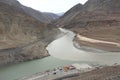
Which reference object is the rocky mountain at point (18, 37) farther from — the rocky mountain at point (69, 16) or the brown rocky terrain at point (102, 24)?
the rocky mountain at point (69, 16)

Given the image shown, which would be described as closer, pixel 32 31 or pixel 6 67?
pixel 6 67

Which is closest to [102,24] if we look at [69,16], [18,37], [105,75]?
[18,37]

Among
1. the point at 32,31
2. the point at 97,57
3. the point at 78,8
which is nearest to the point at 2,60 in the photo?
the point at 97,57

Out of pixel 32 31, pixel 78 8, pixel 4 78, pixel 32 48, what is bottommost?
pixel 4 78

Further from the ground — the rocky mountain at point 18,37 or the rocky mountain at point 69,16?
the rocky mountain at point 69,16

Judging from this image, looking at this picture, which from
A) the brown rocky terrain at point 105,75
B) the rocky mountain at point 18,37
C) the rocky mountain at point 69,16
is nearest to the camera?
the brown rocky terrain at point 105,75

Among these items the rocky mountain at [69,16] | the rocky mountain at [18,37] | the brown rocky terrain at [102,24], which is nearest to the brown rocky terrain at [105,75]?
the brown rocky terrain at [102,24]

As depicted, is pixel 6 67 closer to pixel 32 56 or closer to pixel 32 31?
pixel 32 56

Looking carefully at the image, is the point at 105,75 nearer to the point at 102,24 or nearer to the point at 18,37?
the point at 18,37
